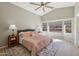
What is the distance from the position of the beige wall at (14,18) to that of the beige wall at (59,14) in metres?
0.16

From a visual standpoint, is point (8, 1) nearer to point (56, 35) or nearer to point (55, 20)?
point (55, 20)

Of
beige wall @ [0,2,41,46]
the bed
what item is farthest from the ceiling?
the bed

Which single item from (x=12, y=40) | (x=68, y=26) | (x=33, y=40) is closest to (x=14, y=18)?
(x=12, y=40)

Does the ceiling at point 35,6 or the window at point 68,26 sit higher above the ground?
the ceiling at point 35,6

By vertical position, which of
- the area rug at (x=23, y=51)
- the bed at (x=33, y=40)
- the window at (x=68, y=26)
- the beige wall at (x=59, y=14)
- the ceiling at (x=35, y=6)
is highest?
the ceiling at (x=35, y=6)

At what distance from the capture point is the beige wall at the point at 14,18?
2.02m

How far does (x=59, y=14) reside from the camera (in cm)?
207

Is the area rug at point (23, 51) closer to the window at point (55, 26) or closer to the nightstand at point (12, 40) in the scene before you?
the nightstand at point (12, 40)

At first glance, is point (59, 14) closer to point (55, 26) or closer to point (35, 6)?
point (55, 26)

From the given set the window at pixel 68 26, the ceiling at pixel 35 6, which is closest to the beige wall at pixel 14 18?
the ceiling at pixel 35 6

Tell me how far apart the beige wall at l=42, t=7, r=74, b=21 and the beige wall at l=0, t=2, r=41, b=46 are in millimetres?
160

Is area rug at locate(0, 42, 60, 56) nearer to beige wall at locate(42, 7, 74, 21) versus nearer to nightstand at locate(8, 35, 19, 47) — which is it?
nightstand at locate(8, 35, 19, 47)

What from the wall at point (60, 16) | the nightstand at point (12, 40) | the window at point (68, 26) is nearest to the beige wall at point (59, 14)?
the wall at point (60, 16)

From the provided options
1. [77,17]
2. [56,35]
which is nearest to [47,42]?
[56,35]
